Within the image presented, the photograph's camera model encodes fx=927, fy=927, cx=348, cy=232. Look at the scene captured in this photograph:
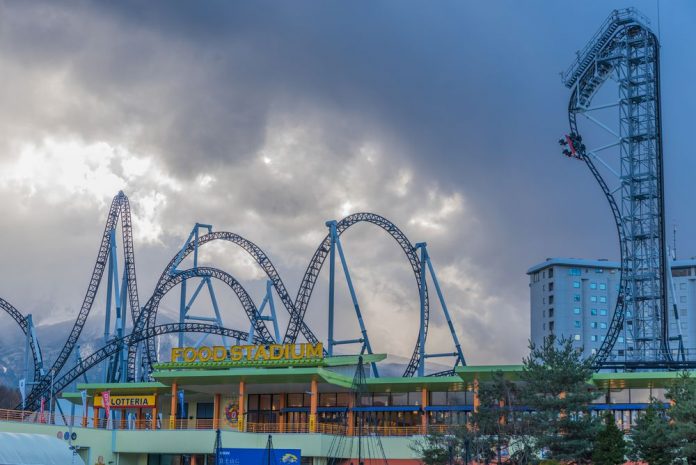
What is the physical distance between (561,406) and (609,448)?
106 inches

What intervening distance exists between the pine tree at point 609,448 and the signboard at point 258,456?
1503 centimetres

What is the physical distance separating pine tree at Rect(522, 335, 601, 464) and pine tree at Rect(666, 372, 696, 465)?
4156 millimetres

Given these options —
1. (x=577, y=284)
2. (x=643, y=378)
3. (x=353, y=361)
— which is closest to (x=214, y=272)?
(x=353, y=361)

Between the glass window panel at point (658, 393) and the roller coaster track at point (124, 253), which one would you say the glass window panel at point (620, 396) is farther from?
the roller coaster track at point (124, 253)

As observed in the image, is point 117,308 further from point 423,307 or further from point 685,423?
point 685,423

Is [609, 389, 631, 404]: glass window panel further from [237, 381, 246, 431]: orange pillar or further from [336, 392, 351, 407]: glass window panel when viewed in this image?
[237, 381, 246, 431]: orange pillar

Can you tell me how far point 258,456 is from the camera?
155 ft

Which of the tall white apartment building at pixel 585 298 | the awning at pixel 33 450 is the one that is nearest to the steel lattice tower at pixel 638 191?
the awning at pixel 33 450

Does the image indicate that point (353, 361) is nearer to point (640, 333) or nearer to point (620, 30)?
point (640, 333)

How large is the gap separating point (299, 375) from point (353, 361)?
5.18 meters

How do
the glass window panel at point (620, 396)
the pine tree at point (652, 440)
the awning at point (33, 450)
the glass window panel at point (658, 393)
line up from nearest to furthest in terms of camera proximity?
the pine tree at point (652, 440)
the awning at point (33, 450)
the glass window panel at point (658, 393)
the glass window panel at point (620, 396)

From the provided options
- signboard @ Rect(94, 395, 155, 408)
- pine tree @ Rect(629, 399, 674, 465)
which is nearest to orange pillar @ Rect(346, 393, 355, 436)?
signboard @ Rect(94, 395, 155, 408)

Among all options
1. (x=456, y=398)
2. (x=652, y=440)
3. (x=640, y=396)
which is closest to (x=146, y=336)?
(x=456, y=398)

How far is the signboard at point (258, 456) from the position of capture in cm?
4672
